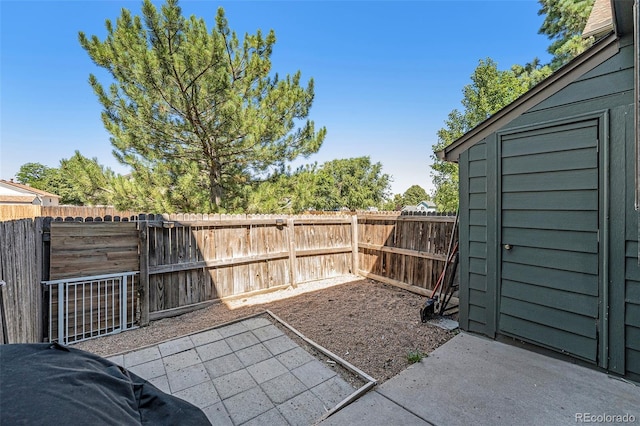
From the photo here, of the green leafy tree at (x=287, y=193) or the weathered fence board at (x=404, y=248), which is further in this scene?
the green leafy tree at (x=287, y=193)

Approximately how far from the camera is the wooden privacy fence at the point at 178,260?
9.73 feet

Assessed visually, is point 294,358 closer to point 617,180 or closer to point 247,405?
point 247,405

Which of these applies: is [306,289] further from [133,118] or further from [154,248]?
[133,118]

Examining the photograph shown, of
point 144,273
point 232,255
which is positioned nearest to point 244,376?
point 144,273

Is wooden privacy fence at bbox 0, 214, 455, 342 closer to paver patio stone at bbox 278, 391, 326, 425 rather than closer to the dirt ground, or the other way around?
the dirt ground

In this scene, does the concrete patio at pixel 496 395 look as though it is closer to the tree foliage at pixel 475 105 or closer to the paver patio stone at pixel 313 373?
the paver patio stone at pixel 313 373

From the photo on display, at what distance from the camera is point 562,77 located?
8.52ft

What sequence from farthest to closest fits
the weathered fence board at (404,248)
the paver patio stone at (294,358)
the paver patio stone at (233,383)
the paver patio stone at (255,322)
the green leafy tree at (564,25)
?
the green leafy tree at (564,25), the weathered fence board at (404,248), the paver patio stone at (255,322), the paver patio stone at (294,358), the paver patio stone at (233,383)

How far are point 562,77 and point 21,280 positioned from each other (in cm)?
531

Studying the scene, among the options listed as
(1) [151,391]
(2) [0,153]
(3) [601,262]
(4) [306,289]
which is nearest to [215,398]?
(1) [151,391]

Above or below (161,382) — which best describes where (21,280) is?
above

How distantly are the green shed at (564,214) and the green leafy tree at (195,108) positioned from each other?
419 cm

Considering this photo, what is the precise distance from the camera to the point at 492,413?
77.1 inches

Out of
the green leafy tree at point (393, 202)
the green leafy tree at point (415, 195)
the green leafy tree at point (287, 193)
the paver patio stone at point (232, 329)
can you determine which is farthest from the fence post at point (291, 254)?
the green leafy tree at point (415, 195)
